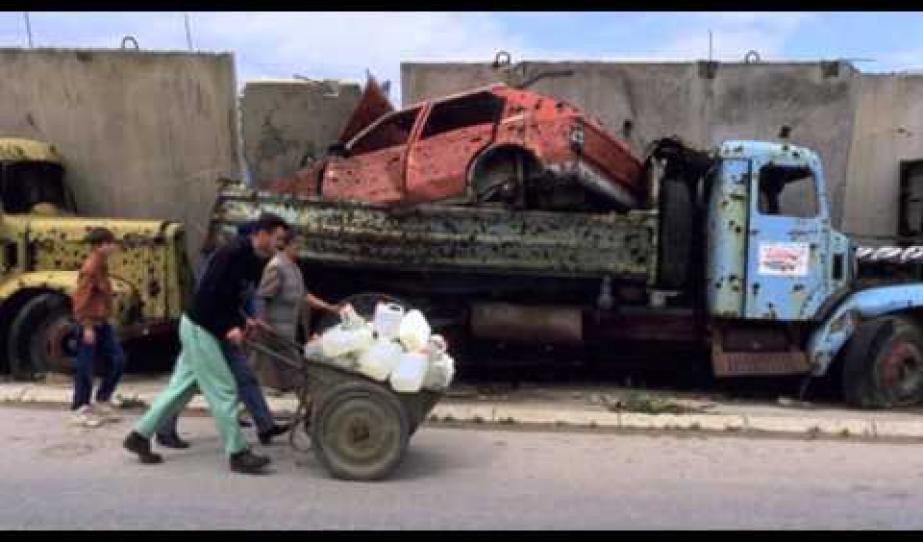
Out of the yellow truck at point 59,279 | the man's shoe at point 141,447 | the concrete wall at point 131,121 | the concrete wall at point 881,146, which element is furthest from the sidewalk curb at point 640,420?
the concrete wall at point 881,146

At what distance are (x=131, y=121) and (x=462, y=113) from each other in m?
4.53

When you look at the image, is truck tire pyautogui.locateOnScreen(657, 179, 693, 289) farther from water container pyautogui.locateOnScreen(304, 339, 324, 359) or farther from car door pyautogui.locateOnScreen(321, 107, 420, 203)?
water container pyautogui.locateOnScreen(304, 339, 324, 359)

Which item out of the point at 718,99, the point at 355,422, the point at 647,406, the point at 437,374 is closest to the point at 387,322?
the point at 437,374

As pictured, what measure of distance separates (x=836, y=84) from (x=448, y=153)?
5.62 metres

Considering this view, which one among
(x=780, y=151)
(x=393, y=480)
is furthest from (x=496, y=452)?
(x=780, y=151)

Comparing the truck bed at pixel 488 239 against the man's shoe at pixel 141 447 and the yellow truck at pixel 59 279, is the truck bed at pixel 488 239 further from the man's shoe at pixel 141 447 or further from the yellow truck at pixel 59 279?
the man's shoe at pixel 141 447

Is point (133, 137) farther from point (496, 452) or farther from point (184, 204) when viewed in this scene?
point (496, 452)

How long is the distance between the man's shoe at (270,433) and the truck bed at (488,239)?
2.70m

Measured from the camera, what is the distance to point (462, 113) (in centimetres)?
1050

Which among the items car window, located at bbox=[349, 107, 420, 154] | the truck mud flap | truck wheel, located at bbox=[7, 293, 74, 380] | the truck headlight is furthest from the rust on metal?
truck wheel, located at bbox=[7, 293, 74, 380]

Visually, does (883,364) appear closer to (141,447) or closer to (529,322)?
(529,322)

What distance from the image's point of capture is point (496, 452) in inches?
302

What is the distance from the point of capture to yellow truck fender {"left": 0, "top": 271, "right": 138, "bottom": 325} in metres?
10.2

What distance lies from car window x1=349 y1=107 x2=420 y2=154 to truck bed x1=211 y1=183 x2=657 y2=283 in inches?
40.6
